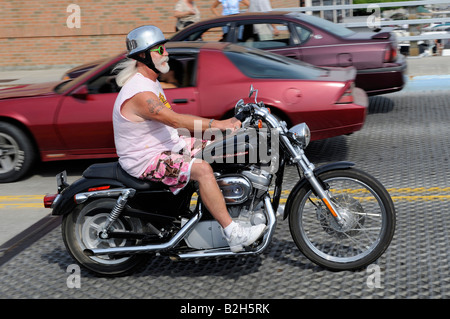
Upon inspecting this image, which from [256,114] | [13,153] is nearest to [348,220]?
[256,114]

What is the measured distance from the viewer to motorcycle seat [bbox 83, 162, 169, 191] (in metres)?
4.45

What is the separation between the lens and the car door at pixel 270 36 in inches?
375

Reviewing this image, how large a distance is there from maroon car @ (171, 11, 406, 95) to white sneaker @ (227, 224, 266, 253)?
18.4 feet

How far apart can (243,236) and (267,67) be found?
11.3ft

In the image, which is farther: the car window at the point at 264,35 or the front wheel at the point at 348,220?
the car window at the point at 264,35

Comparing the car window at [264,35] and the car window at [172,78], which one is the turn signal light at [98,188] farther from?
the car window at [264,35]

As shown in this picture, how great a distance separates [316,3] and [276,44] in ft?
43.9

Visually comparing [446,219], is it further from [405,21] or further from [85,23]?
[85,23]

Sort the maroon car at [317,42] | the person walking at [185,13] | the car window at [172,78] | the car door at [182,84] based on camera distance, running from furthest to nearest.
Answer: the person walking at [185,13] → the maroon car at [317,42] → the car window at [172,78] → the car door at [182,84]

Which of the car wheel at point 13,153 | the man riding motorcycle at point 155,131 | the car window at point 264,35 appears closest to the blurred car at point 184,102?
the car wheel at point 13,153

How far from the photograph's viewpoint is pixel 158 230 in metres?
4.56

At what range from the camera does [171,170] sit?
4285 millimetres

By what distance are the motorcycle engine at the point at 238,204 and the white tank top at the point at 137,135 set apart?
0.48 metres

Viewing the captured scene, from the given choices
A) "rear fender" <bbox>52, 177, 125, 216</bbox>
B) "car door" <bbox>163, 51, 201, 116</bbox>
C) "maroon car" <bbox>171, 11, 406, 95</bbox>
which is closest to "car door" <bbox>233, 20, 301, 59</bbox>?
"maroon car" <bbox>171, 11, 406, 95</bbox>
